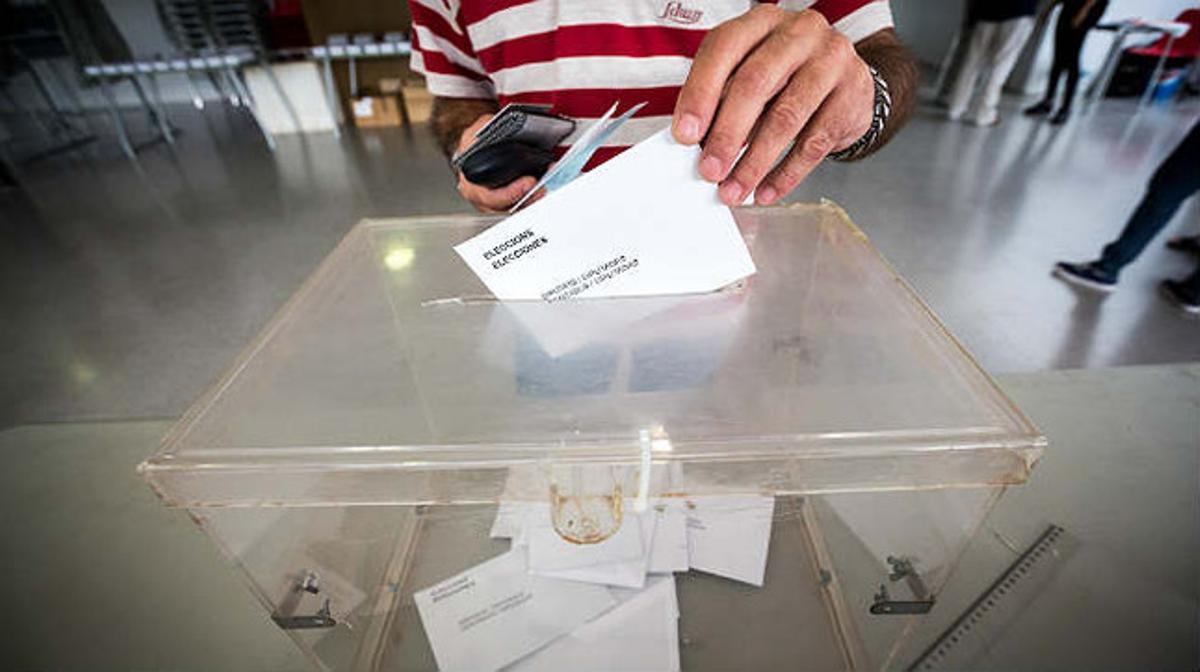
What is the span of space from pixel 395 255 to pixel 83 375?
72.9 inches

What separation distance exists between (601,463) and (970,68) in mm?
5005

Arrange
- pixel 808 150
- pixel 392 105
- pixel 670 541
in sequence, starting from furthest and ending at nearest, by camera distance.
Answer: pixel 392 105, pixel 670 541, pixel 808 150

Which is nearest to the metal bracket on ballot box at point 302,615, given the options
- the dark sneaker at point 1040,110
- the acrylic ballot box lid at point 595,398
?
the acrylic ballot box lid at point 595,398

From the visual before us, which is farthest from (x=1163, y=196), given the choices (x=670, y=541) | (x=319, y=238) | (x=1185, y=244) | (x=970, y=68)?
(x=319, y=238)

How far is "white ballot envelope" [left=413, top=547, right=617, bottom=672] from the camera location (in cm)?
54

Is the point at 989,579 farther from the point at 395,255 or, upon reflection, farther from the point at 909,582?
the point at 395,255

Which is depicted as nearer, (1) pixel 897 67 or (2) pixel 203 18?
(1) pixel 897 67

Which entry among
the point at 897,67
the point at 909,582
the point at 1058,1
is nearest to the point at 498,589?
the point at 909,582

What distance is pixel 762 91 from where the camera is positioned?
43 cm

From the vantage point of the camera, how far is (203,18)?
410 centimetres

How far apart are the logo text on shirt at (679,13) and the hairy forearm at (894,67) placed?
0.75 feet

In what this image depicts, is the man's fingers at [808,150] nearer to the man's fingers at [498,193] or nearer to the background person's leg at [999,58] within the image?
the man's fingers at [498,193]

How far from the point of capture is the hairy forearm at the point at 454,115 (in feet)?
3.31

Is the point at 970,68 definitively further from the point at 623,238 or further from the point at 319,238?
the point at 623,238
